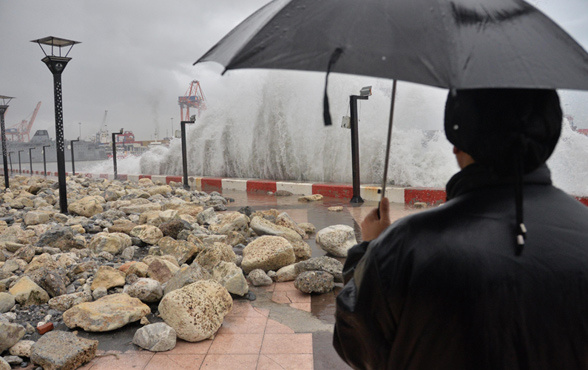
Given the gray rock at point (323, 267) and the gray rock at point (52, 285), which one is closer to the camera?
the gray rock at point (52, 285)

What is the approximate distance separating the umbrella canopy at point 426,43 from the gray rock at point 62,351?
1.76m

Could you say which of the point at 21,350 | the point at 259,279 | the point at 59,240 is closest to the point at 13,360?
the point at 21,350

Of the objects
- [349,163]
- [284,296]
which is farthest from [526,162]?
[349,163]

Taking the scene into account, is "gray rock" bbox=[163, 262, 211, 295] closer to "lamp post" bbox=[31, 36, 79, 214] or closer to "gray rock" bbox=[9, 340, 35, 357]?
"gray rock" bbox=[9, 340, 35, 357]

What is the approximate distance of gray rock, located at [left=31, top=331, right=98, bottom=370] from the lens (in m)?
2.10

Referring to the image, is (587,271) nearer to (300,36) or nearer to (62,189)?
(300,36)

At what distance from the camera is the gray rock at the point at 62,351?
6.89 ft

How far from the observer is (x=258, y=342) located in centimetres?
247

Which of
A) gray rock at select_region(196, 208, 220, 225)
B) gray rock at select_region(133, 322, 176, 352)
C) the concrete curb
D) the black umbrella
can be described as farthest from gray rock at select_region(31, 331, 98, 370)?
the concrete curb

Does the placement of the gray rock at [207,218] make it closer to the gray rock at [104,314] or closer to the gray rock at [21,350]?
the gray rock at [104,314]

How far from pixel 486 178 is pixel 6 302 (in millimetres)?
2884

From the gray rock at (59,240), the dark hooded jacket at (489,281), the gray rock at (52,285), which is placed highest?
the dark hooded jacket at (489,281)

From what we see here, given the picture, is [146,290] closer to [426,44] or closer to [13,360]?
[13,360]

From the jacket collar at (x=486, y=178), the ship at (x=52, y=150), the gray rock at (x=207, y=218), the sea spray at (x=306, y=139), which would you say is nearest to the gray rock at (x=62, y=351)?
the jacket collar at (x=486, y=178)
